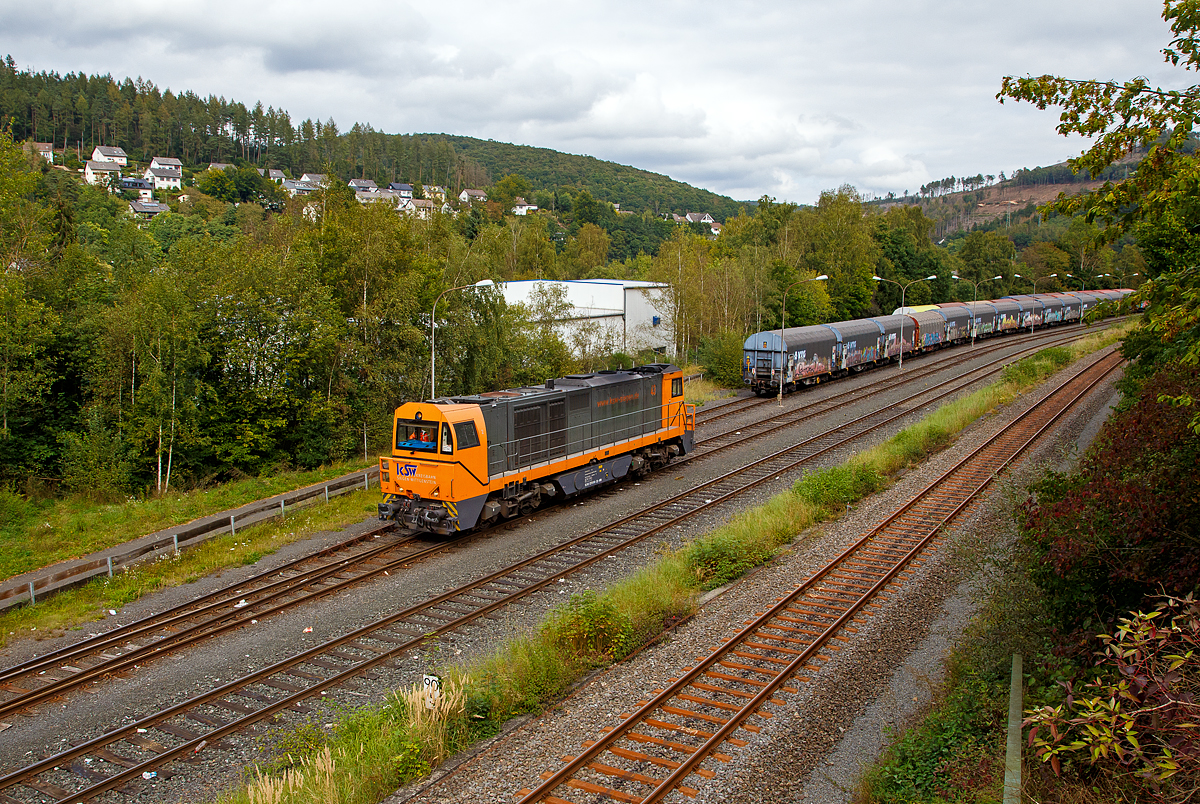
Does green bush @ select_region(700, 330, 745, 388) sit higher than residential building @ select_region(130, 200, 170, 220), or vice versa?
residential building @ select_region(130, 200, 170, 220)

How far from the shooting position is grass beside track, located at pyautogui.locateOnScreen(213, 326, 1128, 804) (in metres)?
8.02

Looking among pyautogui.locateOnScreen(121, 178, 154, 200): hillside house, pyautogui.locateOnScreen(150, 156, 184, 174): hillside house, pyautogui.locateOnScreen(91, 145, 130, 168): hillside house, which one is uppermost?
pyautogui.locateOnScreen(91, 145, 130, 168): hillside house

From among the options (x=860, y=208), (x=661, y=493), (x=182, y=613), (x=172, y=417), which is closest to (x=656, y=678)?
(x=182, y=613)

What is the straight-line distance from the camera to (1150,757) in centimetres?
576

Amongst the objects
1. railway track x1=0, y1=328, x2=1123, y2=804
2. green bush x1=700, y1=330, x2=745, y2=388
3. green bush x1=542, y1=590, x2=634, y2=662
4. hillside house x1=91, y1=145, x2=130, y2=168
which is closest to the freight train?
green bush x1=700, y1=330, x2=745, y2=388

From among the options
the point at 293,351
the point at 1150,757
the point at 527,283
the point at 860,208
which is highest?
the point at 860,208

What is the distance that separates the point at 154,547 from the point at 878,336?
135 feet

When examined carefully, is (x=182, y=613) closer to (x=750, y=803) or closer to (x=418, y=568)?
(x=418, y=568)

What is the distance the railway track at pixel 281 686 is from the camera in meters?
8.77

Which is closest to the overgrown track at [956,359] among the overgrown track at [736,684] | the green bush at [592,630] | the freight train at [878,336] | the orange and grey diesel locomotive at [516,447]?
the freight train at [878,336]

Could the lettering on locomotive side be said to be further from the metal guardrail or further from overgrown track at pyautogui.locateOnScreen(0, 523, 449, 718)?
the metal guardrail

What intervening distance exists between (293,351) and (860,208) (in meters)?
63.2

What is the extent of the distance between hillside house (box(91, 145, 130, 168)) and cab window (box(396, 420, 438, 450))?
147 metres

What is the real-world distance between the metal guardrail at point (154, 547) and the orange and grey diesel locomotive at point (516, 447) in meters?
4.20
